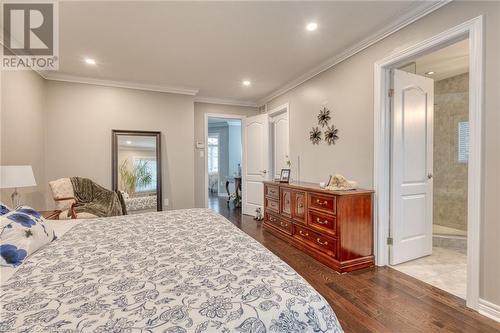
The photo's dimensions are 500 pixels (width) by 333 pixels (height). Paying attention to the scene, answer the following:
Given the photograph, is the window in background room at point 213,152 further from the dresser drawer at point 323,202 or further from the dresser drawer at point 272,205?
the dresser drawer at point 323,202

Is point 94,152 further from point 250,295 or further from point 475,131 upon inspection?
point 475,131

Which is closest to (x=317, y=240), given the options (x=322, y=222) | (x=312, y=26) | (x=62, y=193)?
(x=322, y=222)

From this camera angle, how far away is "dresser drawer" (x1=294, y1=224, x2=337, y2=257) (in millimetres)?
2625

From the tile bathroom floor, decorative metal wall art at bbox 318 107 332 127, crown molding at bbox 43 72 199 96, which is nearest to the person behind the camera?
the tile bathroom floor

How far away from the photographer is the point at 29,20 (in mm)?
2373

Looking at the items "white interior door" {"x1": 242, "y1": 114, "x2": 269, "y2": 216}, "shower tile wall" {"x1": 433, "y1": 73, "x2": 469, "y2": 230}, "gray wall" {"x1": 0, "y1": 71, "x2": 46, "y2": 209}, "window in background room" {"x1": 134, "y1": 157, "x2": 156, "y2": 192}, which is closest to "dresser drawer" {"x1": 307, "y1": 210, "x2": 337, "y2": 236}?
"white interior door" {"x1": 242, "y1": 114, "x2": 269, "y2": 216}

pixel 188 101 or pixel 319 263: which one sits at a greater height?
pixel 188 101

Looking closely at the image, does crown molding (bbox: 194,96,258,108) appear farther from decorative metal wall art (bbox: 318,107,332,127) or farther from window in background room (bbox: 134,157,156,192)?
decorative metal wall art (bbox: 318,107,332,127)

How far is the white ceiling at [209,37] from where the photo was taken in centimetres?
220

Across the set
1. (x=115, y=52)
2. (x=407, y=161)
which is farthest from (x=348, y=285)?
(x=115, y=52)

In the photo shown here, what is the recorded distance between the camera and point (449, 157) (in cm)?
403

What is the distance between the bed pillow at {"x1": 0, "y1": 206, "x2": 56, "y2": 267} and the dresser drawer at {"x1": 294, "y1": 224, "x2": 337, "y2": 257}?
8.25ft

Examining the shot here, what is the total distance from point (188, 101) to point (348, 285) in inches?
157

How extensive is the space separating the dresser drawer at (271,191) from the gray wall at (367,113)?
53 cm
